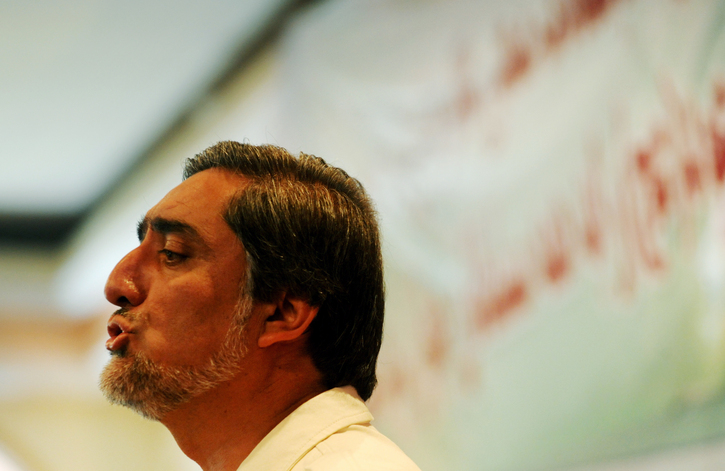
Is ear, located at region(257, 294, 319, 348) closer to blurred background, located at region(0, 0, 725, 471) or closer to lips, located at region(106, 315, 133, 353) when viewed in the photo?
lips, located at region(106, 315, 133, 353)

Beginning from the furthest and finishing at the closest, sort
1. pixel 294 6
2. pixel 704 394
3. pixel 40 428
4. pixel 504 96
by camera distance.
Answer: pixel 40 428 → pixel 294 6 → pixel 504 96 → pixel 704 394

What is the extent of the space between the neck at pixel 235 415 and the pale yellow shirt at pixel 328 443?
41 millimetres

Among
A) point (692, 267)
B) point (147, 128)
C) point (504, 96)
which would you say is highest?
point (147, 128)

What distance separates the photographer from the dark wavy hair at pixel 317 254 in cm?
131

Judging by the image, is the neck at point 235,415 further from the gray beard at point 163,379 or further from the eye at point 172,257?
the eye at point 172,257

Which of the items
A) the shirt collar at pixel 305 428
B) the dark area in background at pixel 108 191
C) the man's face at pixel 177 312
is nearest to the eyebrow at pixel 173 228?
the man's face at pixel 177 312

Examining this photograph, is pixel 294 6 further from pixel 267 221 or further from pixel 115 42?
pixel 267 221

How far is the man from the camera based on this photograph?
4.05ft

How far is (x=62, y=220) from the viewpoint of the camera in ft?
17.0

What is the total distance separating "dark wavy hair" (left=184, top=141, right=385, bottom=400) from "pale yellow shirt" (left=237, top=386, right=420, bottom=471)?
0.10 m

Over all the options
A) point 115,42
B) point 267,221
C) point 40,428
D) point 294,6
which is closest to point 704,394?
point 267,221

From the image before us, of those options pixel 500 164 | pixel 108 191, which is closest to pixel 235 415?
pixel 500 164

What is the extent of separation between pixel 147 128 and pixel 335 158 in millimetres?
1783

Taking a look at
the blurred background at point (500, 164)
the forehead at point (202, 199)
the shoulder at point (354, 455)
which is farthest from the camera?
the blurred background at point (500, 164)
